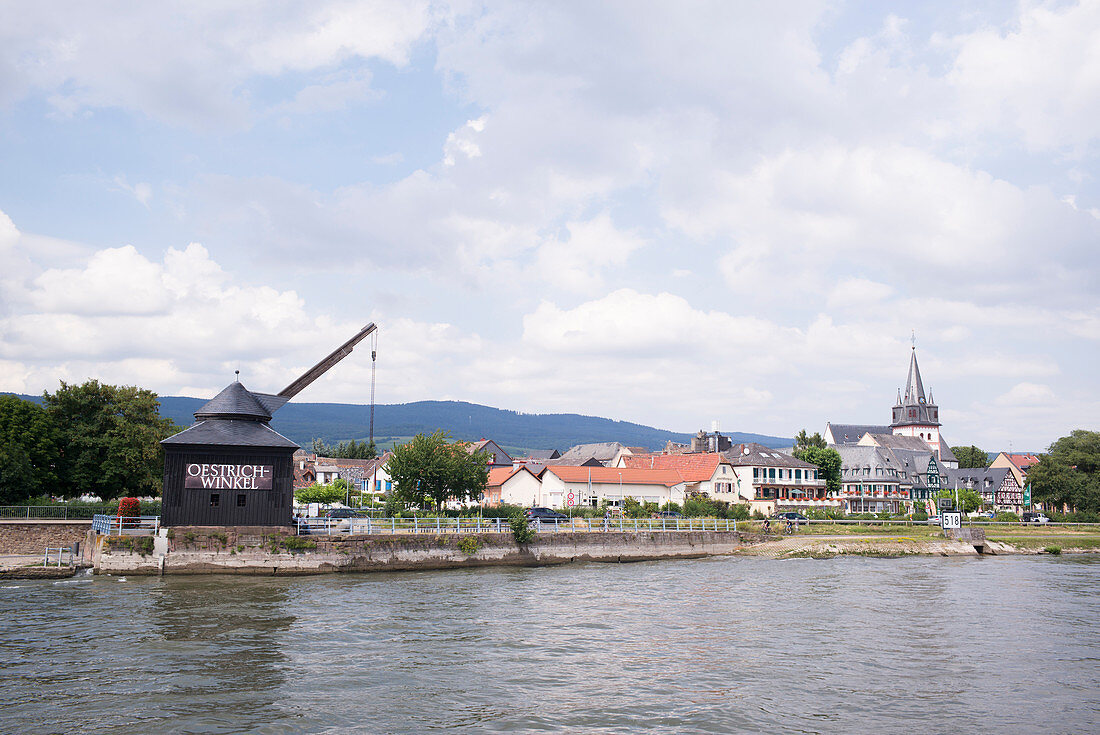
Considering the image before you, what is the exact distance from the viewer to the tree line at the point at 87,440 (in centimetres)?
6306

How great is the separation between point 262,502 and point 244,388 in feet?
26.2

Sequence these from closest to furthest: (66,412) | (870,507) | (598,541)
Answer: (598,541)
(66,412)
(870,507)

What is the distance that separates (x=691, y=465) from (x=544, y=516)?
3477cm

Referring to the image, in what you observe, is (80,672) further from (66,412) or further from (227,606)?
(66,412)

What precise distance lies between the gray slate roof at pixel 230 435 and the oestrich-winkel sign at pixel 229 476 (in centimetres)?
132

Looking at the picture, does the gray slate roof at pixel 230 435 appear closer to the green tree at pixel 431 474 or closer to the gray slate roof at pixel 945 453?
the green tree at pixel 431 474

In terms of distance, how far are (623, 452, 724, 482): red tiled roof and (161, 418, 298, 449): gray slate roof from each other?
55.3 metres

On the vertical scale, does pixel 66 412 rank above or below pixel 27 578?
above

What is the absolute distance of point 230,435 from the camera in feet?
155

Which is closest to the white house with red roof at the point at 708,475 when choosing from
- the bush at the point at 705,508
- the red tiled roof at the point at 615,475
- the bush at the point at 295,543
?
the red tiled roof at the point at 615,475

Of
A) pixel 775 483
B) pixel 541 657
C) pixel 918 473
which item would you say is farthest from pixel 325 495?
pixel 918 473

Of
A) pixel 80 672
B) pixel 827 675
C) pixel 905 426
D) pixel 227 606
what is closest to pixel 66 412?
pixel 227 606

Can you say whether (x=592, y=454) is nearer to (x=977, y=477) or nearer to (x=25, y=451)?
(x=977, y=477)

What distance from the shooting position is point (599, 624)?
31016 mm
